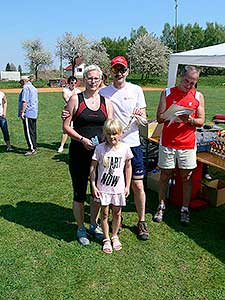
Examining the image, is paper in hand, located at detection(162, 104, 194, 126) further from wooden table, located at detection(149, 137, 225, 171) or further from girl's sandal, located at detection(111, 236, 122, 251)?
girl's sandal, located at detection(111, 236, 122, 251)

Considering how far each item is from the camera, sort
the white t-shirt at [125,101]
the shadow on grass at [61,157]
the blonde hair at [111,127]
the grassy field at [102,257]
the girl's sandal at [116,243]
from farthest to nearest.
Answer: the shadow on grass at [61,157] < the girl's sandal at [116,243] < the white t-shirt at [125,101] < the blonde hair at [111,127] < the grassy field at [102,257]

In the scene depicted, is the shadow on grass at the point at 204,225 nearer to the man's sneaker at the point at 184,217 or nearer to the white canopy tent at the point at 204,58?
the man's sneaker at the point at 184,217

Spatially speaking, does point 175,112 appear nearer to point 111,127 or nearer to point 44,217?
point 111,127

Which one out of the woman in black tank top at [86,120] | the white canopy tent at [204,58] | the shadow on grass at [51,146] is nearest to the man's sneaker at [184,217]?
the woman in black tank top at [86,120]

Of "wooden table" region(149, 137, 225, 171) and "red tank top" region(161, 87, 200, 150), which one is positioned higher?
"red tank top" region(161, 87, 200, 150)

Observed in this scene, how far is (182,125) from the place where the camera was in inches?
133

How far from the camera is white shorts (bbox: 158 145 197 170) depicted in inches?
136

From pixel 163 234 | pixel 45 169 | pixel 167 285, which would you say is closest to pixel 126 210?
pixel 163 234

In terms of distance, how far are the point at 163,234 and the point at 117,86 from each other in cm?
157

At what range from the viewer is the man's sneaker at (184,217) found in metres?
3.67

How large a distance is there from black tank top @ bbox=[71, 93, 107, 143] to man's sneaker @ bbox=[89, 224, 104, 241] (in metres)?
0.95

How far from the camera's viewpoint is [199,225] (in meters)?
3.69

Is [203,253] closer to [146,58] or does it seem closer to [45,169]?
[45,169]

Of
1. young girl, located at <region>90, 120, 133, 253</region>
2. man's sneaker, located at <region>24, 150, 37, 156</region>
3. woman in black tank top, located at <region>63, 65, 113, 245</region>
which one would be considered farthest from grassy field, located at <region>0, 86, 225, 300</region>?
man's sneaker, located at <region>24, 150, 37, 156</region>
